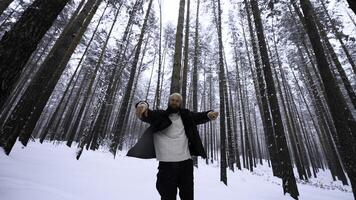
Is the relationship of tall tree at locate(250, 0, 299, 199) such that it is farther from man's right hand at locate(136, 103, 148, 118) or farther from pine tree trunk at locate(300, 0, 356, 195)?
man's right hand at locate(136, 103, 148, 118)

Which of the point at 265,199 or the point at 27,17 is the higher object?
the point at 27,17

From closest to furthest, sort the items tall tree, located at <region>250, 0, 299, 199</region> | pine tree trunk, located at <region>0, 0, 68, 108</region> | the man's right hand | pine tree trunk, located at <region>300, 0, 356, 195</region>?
pine tree trunk, located at <region>0, 0, 68, 108</region> < the man's right hand < pine tree trunk, located at <region>300, 0, 356, 195</region> < tall tree, located at <region>250, 0, 299, 199</region>

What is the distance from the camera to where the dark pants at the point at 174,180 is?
2986mm

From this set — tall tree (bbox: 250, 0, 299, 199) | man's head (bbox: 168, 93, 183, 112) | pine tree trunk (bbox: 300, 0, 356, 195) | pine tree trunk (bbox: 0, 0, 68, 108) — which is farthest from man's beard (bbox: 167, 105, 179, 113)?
tall tree (bbox: 250, 0, 299, 199)

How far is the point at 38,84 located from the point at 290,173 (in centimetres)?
878

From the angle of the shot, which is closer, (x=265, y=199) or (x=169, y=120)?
(x=169, y=120)

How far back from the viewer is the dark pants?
9.80 feet

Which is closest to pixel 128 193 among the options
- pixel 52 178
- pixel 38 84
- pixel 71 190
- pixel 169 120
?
pixel 71 190

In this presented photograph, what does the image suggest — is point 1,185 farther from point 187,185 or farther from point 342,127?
point 342,127

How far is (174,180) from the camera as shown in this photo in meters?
3.03

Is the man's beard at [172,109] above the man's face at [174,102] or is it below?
below

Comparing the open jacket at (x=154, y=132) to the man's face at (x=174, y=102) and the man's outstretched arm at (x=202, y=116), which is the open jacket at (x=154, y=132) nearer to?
the man's outstretched arm at (x=202, y=116)

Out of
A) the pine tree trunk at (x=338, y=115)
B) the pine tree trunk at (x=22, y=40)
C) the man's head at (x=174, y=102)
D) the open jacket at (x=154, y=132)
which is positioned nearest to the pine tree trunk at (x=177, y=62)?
the man's head at (x=174, y=102)

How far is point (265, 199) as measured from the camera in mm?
7188
